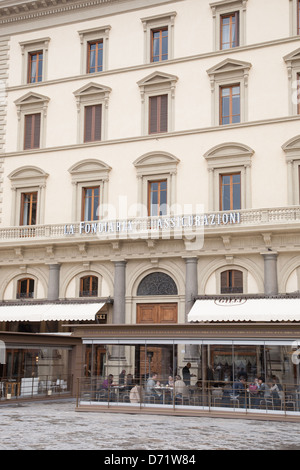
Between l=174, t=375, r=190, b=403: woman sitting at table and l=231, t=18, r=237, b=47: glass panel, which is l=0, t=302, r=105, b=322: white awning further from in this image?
l=231, t=18, r=237, b=47: glass panel

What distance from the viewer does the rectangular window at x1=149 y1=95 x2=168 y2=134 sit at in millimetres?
30531

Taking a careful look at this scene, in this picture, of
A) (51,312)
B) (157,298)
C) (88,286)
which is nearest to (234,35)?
(157,298)

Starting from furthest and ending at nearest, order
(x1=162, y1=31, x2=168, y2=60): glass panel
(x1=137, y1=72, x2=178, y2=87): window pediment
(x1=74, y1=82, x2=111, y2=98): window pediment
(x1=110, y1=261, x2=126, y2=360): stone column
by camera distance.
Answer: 1. (x1=74, y1=82, x2=111, y2=98): window pediment
2. (x1=162, y1=31, x2=168, y2=60): glass panel
3. (x1=137, y1=72, x2=178, y2=87): window pediment
4. (x1=110, y1=261, x2=126, y2=360): stone column

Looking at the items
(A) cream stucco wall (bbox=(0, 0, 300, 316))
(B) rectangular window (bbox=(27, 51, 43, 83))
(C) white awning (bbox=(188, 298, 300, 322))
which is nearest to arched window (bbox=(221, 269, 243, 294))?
(A) cream stucco wall (bbox=(0, 0, 300, 316))

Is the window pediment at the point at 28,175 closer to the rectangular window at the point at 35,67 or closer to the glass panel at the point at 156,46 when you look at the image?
the rectangular window at the point at 35,67

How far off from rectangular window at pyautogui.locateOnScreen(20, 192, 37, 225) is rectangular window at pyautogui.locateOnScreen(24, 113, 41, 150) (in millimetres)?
2662

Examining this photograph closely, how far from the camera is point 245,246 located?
90.4 feet

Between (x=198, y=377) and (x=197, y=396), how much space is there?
59 centimetres

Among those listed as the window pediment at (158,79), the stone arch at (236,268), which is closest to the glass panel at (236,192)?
the stone arch at (236,268)

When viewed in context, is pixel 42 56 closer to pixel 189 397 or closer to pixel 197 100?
pixel 197 100

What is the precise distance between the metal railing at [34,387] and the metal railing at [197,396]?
3152mm

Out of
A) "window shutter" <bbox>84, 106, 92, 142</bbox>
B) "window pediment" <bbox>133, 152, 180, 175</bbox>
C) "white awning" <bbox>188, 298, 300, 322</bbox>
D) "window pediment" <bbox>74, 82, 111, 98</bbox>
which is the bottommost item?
"white awning" <bbox>188, 298, 300, 322</bbox>

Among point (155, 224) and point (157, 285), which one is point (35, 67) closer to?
point (155, 224)
